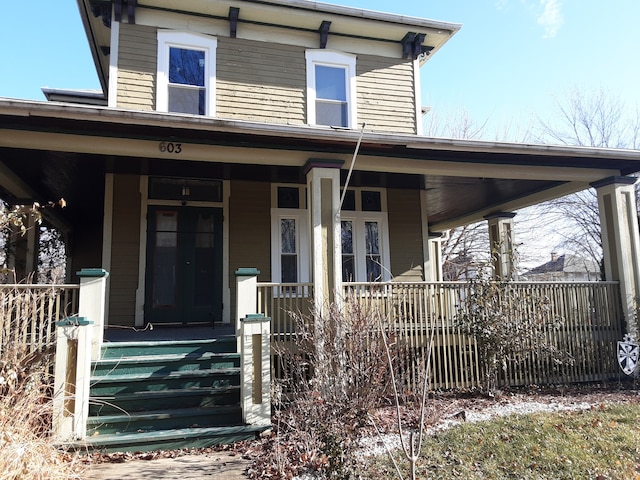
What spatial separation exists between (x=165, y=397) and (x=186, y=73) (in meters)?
6.26

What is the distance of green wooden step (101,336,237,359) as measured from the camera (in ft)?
18.4

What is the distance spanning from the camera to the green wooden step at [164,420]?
15.8 feet

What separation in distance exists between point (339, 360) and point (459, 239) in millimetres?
20363

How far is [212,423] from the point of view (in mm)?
5051

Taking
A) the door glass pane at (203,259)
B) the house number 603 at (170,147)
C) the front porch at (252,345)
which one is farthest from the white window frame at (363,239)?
the house number 603 at (170,147)

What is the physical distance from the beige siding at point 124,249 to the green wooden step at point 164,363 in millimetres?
2623

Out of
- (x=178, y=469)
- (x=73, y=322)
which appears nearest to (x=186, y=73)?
(x=73, y=322)

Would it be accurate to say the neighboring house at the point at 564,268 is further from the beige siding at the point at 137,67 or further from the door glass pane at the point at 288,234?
the beige siding at the point at 137,67

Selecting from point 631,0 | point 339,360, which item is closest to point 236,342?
point 339,360

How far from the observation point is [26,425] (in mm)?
3617

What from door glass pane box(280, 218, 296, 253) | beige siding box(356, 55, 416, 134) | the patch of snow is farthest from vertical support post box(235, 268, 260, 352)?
beige siding box(356, 55, 416, 134)

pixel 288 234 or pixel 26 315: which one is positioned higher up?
pixel 288 234

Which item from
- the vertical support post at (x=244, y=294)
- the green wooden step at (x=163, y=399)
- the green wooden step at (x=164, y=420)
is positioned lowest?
the green wooden step at (x=164, y=420)

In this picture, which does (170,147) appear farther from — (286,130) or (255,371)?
(255,371)
